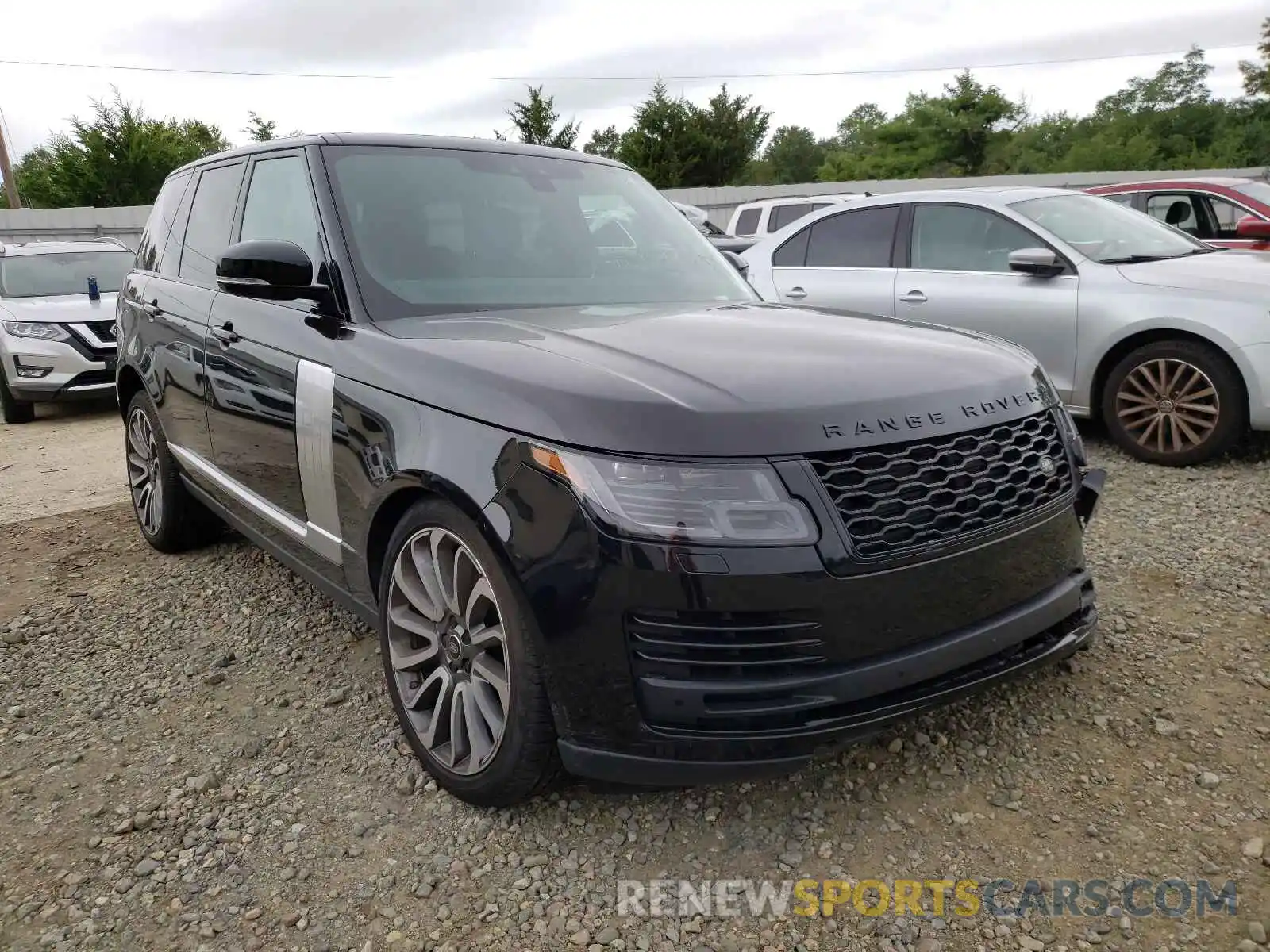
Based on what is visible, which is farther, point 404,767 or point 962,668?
point 404,767

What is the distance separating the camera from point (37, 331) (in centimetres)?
870

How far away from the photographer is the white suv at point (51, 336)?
859cm

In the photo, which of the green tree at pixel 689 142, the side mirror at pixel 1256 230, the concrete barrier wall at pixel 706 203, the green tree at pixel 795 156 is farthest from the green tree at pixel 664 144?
the side mirror at pixel 1256 230

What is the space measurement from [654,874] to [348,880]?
2.38 feet

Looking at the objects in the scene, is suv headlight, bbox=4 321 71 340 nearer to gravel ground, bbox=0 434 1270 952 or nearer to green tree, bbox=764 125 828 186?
gravel ground, bbox=0 434 1270 952

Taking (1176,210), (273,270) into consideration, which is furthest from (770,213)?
(273,270)

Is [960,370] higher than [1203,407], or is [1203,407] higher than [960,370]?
[960,370]

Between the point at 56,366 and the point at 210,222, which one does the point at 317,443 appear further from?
the point at 56,366

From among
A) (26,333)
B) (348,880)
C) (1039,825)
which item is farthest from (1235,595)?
(26,333)

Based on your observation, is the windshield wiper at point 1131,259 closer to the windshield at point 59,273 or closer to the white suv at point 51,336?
the white suv at point 51,336

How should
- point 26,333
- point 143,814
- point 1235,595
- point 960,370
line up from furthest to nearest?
point 26,333 < point 1235,595 < point 143,814 < point 960,370

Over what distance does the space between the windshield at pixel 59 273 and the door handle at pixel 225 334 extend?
23.2 ft

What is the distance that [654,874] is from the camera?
85.8 inches

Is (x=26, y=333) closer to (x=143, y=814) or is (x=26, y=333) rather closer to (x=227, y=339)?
(x=227, y=339)
